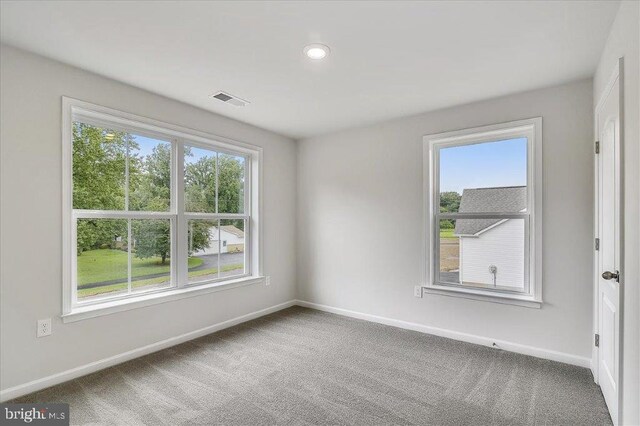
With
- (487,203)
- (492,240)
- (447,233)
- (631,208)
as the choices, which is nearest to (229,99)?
(447,233)

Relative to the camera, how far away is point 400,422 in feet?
6.67

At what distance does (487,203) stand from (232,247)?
289 centimetres

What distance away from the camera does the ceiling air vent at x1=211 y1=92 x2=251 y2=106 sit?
3103 mm

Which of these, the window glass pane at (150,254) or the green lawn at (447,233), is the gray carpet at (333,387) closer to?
the window glass pane at (150,254)

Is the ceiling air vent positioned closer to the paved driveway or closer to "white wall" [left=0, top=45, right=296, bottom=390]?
"white wall" [left=0, top=45, right=296, bottom=390]

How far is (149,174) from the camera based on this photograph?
319 centimetres

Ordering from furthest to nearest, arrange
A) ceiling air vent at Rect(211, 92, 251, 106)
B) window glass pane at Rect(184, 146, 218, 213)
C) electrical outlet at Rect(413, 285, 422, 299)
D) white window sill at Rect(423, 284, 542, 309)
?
1. electrical outlet at Rect(413, 285, 422, 299)
2. window glass pane at Rect(184, 146, 218, 213)
3. ceiling air vent at Rect(211, 92, 251, 106)
4. white window sill at Rect(423, 284, 542, 309)

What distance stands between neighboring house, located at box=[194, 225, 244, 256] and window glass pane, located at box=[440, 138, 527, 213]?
2423 mm

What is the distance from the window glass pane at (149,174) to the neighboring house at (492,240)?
121 inches

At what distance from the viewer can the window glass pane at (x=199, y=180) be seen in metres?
3.49

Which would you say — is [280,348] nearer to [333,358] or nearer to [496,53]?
[333,358]

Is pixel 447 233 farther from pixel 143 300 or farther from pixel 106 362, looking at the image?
pixel 106 362

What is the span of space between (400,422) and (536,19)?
2.58 meters

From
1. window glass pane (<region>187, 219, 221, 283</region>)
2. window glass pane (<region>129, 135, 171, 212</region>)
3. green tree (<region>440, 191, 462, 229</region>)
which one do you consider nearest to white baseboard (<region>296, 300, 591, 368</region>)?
green tree (<region>440, 191, 462, 229</region>)
